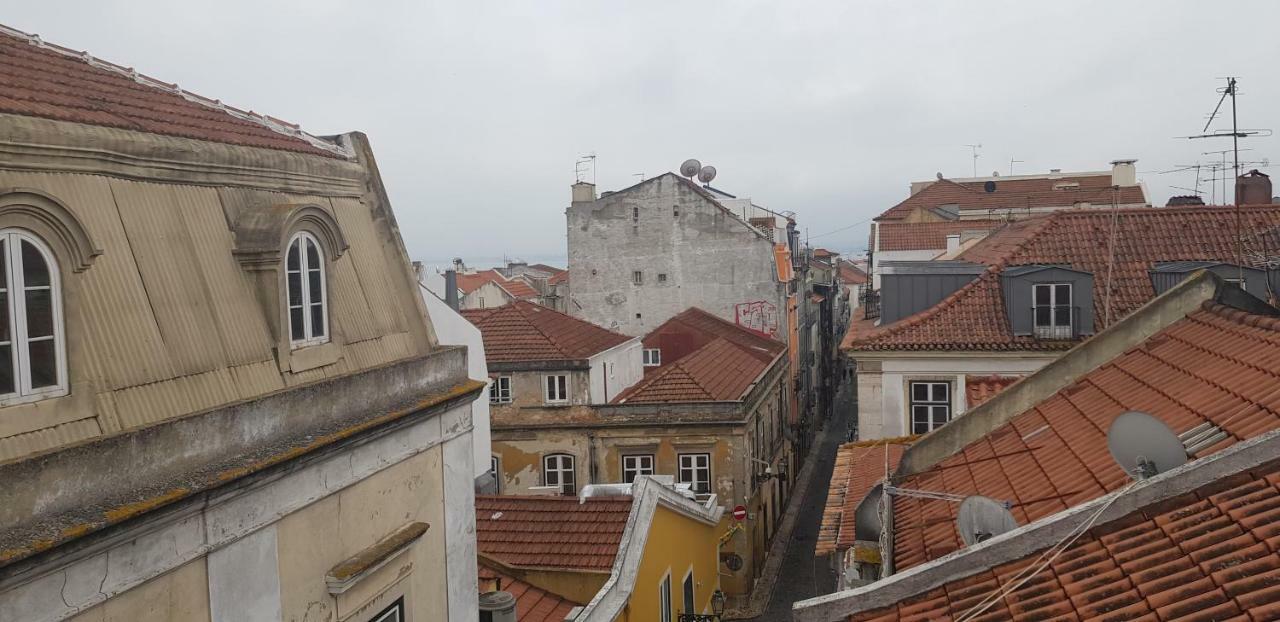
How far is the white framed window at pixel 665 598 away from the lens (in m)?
18.6

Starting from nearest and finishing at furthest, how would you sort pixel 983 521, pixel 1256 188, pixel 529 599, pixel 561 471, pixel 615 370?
pixel 983 521
pixel 529 599
pixel 1256 188
pixel 561 471
pixel 615 370

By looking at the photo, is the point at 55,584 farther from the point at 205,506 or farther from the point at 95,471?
the point at 205,506

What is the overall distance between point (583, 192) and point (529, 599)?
30.1m

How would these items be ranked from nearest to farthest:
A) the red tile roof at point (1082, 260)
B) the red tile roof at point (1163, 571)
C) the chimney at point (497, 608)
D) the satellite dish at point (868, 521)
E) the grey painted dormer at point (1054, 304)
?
the red tile roof at point (1163, 571), the satellite dish at point (868, 521), the chimney at point (497, 608), the grey painted dormer at point (1054, 304), the red tile roof at point (1082, 260)

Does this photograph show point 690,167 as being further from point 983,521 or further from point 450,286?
point 983,521

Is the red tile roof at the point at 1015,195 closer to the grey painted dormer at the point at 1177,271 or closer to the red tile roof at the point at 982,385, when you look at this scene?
the grey painted dormer at the point at 1177,271

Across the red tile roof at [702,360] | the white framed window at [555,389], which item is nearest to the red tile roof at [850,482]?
the red tile roof at [702,360]

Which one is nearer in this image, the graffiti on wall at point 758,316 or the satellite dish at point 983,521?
the satellite dish at point 983,521

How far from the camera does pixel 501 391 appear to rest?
30.0m

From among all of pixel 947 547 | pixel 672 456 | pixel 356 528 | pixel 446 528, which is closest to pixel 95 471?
pixel 356 528

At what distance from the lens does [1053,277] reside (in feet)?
66.6

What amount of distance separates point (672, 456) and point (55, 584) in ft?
78.6

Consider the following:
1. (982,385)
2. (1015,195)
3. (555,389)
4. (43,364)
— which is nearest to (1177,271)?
(982,385)

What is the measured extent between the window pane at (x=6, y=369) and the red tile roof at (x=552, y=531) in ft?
37.4
